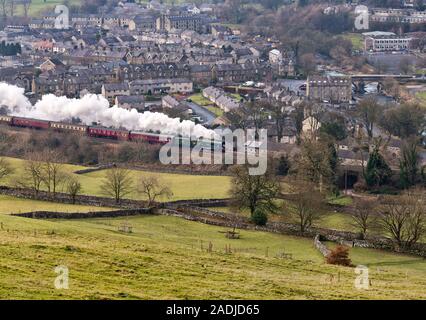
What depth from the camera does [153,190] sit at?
134 ft

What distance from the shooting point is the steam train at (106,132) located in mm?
53281

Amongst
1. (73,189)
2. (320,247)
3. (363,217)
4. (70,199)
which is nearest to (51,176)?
(70,199)

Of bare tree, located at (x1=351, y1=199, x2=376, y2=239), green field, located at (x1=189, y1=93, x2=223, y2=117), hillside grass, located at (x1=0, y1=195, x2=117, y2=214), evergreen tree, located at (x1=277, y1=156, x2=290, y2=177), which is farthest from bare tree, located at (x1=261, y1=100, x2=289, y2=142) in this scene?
hillside grass, located at (x1=0, y1=195, x2=117, y2=214)

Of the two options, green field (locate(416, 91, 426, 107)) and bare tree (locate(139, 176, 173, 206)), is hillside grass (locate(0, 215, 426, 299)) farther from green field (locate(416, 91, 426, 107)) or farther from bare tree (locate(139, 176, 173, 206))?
green field (locate(416, 91, 426, 107))

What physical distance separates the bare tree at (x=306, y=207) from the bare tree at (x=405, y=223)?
243cm

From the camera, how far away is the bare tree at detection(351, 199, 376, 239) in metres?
33.9

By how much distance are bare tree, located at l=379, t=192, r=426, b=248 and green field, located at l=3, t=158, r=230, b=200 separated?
1002 cm

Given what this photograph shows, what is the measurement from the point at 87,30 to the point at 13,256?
3755 inches

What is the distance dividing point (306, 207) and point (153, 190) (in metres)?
8.63

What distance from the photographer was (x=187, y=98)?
7819 centimetres

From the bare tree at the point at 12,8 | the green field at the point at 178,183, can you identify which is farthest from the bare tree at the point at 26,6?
the green field at the point at 178,183

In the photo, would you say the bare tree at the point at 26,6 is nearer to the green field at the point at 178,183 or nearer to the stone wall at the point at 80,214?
the green field at the point at 178,183

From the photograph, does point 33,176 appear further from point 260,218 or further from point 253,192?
point 260,218

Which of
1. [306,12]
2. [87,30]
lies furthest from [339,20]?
[87,30]
